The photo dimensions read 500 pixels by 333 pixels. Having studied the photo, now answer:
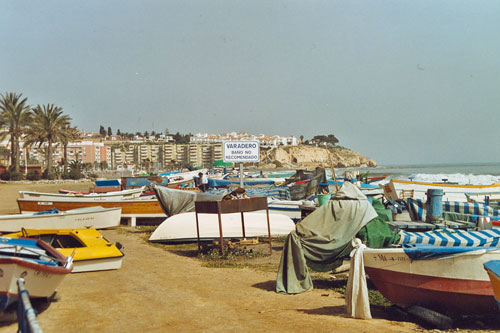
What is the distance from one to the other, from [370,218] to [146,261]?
20.1ft

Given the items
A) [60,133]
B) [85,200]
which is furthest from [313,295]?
[60,133]

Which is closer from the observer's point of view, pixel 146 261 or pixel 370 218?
pixel 370 218

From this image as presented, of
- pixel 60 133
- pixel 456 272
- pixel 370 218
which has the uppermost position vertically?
pixel 60 133

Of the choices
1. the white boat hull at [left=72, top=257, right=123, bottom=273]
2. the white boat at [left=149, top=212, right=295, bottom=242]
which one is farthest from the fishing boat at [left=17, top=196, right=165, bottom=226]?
the white boat hull at [left=72, top=257, right=123, bottom=273]

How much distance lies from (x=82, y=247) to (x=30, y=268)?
385 centimetres

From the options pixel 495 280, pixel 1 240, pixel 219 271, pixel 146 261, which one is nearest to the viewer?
pixel 495 280

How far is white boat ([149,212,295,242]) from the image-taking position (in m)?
14.9

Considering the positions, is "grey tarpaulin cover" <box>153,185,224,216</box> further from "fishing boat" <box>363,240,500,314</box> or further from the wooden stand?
"fishing boat" <box>363,240,500,314</box>

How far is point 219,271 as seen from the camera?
38.8ft

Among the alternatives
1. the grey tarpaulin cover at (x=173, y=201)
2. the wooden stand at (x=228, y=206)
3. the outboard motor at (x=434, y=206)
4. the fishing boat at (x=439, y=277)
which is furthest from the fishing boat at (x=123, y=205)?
the fishing boat at (x=439, y=277)

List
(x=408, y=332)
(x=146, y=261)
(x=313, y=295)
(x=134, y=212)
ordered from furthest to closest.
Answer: (x=134, y=212), (x=146, y=261), (x=313, y=295), (x=408, y=332)

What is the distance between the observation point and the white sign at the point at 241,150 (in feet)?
60.0

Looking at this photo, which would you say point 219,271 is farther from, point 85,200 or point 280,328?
point 85,200

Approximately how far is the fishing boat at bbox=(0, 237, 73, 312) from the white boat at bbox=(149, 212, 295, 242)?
268 inches
